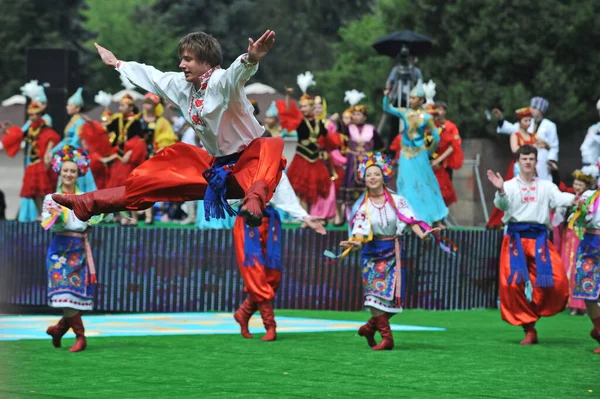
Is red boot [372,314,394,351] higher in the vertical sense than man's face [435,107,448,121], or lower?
lower

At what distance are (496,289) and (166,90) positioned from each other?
830cm

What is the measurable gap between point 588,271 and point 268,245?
294 centimetres

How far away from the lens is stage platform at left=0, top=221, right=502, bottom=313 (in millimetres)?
15719

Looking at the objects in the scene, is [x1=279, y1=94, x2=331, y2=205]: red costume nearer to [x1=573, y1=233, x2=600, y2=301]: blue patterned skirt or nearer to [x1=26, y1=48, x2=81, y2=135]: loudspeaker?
[x1=26, y1=48, x2=81, y2=135]: loudspeaker

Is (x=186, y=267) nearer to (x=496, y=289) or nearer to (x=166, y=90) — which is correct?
(x=496, y=289)

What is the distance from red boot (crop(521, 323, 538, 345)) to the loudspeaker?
8714 millimetres

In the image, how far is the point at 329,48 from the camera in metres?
54.9

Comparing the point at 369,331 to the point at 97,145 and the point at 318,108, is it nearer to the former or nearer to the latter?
the point at 318,108

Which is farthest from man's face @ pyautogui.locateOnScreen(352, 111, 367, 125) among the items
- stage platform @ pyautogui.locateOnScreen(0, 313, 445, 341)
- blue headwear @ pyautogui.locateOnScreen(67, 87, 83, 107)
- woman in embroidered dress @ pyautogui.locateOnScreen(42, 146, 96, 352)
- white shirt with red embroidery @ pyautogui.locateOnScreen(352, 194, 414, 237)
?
woman in embroidered dress @ pyautogui.locateOnScreen(42, 146, 96, 352)

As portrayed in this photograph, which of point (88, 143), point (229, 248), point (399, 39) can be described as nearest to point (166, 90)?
point (229, 248)

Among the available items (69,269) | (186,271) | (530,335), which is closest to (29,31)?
(186,271)

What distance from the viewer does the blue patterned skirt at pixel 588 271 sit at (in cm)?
1242

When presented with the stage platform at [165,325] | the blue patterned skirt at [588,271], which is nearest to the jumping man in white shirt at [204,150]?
the stage platform at [165,325]

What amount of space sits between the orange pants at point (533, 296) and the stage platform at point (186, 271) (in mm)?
3185
